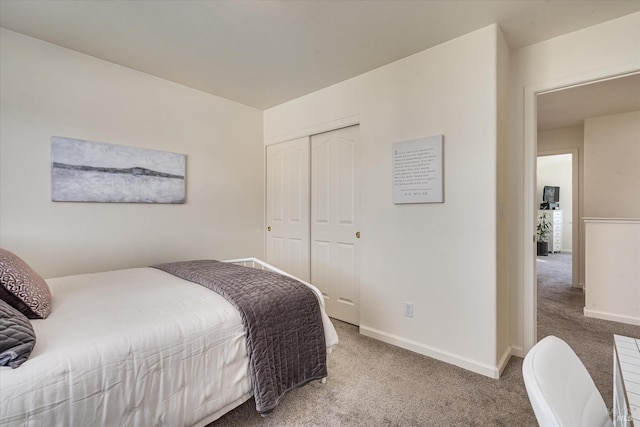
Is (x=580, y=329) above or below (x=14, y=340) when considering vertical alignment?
below

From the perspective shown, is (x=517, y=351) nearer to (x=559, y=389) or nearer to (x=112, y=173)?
(x=559, y=389)

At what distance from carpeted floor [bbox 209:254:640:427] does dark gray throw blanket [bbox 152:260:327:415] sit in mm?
225

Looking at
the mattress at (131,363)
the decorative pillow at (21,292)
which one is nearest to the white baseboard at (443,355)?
the mattress at (131,363)

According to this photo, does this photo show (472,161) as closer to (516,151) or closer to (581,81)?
(516,151)

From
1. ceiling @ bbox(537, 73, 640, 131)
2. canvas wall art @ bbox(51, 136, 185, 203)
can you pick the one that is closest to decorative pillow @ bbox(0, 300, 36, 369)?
canvas wall art @ bbox(51, 136, 185, 203)

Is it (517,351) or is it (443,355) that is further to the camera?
(517,351)

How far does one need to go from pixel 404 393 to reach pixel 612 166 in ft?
13.5

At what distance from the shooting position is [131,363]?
1117mm

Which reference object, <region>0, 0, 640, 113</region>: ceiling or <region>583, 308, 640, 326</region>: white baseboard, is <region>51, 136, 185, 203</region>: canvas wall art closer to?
<region>0, 0, 640, 113</region>: ceiling

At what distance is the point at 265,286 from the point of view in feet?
5.60

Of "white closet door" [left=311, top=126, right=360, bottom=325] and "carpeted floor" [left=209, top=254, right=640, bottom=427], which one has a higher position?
"white closet door" [left=311, top=126, right=360, bottom=325]

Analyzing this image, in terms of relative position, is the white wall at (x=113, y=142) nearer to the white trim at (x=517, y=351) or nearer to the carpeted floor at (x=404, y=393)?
the carpeted floor at (x=404, y=393)

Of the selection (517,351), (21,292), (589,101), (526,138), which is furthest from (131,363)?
(589,101)

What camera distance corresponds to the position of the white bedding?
94 cm
